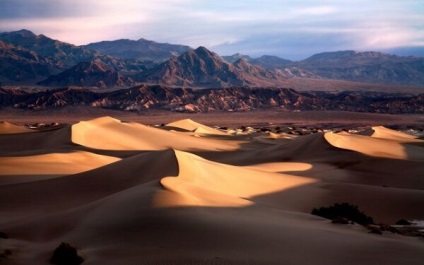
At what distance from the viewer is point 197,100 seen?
424 feet

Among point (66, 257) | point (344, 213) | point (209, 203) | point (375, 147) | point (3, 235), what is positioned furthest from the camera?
point (375, 147)

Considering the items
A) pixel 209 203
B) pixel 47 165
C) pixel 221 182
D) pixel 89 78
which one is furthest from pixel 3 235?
pixel 89 78

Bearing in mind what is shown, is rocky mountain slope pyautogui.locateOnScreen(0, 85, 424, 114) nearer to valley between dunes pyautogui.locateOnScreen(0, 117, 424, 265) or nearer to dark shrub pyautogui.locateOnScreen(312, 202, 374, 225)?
valley between dunes pyautogui.locateOnScreen(0, 117, 424, 265)

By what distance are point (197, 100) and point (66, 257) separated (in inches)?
4708

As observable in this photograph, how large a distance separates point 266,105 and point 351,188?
363 ft

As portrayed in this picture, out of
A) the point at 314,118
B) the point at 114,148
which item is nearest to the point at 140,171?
the point at 114,148

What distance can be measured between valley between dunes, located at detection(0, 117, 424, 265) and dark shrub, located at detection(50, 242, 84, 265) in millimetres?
228

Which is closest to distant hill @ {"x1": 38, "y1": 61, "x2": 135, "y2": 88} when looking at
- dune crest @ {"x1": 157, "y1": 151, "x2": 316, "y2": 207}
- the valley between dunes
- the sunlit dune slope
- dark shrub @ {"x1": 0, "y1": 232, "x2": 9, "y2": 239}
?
the sunlit dune slope

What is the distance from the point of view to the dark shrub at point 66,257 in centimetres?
998

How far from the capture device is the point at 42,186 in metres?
20.7

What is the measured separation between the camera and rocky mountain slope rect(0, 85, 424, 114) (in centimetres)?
12275

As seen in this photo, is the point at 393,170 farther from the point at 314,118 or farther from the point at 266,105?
the point at 266,105

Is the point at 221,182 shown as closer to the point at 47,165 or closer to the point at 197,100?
the point at 47,165

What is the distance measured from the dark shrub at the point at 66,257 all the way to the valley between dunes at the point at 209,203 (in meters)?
0.23
